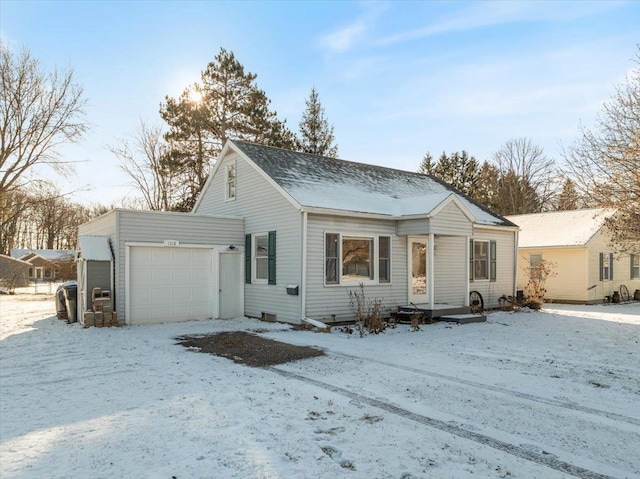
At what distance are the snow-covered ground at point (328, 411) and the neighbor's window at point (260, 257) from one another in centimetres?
439

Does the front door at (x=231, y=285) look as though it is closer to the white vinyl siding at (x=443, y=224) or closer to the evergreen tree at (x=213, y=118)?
the white vinyl siding at (x=443, y=224)

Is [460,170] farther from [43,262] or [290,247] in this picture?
[43,262]

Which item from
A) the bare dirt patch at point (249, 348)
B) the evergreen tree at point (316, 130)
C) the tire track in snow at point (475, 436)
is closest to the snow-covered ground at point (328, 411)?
the tire track in snow at point (475, 436)

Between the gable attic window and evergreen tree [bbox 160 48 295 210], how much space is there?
514 inches

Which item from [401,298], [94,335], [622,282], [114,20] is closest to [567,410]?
[401,298]

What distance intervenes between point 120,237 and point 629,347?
12.4 metres

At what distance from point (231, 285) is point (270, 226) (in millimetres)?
2372

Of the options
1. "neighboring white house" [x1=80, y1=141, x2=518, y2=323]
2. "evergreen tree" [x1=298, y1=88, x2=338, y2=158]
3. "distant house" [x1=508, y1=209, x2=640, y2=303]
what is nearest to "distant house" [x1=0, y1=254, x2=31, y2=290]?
"evergreen tree" [x1=298, y1=88, x2=338, y2=158]

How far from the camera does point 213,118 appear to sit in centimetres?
2892

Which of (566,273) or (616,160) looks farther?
(566,273)

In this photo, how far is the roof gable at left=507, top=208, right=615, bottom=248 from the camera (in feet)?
70.3

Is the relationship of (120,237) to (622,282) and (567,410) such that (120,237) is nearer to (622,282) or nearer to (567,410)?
(567,410)

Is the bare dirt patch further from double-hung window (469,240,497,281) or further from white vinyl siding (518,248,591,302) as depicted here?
white vinyl siding (518,248,591,302)

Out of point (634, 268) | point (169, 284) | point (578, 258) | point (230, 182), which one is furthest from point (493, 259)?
point (634, 268)
